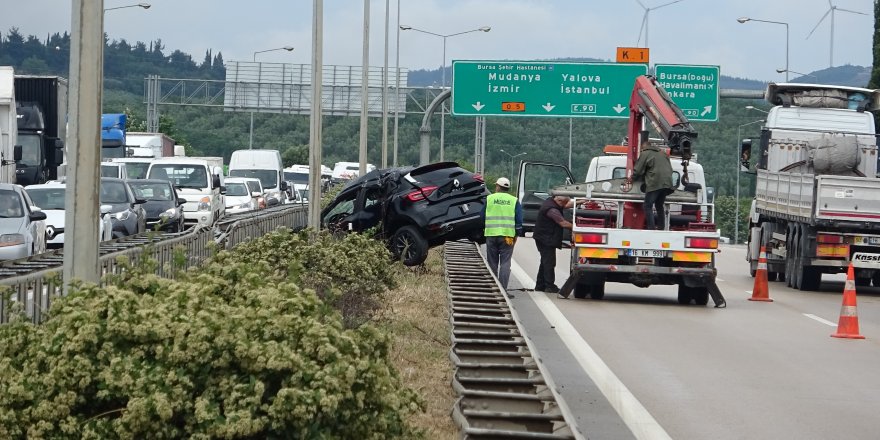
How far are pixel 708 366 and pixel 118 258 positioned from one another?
260 inches

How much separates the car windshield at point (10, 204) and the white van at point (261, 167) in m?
29.7

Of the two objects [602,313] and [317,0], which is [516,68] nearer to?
[317,0]

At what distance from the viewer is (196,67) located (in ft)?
406

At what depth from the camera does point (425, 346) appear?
1247 cm

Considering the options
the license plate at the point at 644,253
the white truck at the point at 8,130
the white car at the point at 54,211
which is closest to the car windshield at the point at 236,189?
the white truck at the point at 8,130

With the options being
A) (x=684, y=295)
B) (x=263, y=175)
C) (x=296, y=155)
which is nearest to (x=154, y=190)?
(x=684, y=295)

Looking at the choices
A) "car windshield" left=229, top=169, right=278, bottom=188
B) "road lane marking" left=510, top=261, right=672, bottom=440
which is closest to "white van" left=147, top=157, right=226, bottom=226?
"car windshield" left=229, top=169, right=278, bottom=188

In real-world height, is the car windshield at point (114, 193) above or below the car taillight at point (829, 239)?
above

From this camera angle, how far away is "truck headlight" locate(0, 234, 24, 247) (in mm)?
19172

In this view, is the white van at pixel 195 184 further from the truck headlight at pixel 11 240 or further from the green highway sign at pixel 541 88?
A: the truck headlight at pixel 11 240

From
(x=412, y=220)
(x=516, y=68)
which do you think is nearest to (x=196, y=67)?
(x=516, y=68)

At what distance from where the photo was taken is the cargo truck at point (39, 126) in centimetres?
3256

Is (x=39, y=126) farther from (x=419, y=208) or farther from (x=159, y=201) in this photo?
(x=419, y=208)

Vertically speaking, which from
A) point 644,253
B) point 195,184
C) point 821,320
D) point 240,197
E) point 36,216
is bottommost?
point 821,320
